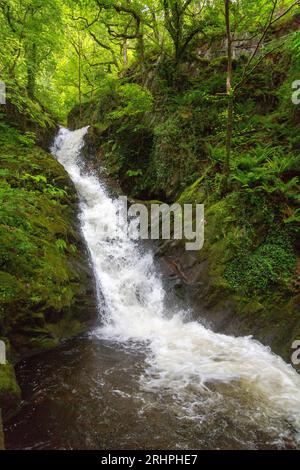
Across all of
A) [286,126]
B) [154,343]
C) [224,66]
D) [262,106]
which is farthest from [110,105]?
[154,343]

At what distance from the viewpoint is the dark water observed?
141 inches

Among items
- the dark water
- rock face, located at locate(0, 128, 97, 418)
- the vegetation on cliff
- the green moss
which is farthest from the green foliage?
the green moss

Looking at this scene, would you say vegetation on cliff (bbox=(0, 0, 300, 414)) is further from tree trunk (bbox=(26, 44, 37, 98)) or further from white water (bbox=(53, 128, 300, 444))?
white water (bbox=(53, 128, 300, 444))

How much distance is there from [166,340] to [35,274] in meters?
2.92

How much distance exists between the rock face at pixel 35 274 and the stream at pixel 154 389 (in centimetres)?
34

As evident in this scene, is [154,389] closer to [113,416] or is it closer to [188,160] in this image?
[113,416]

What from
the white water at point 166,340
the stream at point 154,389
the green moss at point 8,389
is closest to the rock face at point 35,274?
the green moss at point 8,389

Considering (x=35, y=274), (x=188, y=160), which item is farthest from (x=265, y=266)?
(x=35, y=274)

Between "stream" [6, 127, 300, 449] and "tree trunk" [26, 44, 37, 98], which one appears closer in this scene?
"stream" [6, 127, 300, 449]

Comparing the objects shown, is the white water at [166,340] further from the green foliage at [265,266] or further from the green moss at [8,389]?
the green moss at [8,389]

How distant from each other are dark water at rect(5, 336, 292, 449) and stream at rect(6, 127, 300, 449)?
1 cm

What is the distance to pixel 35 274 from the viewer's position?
20.2 ft

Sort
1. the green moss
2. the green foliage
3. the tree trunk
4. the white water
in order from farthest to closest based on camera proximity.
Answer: the tree trunk → the green foliage → the white water → the green moss

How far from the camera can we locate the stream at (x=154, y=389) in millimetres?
3670
